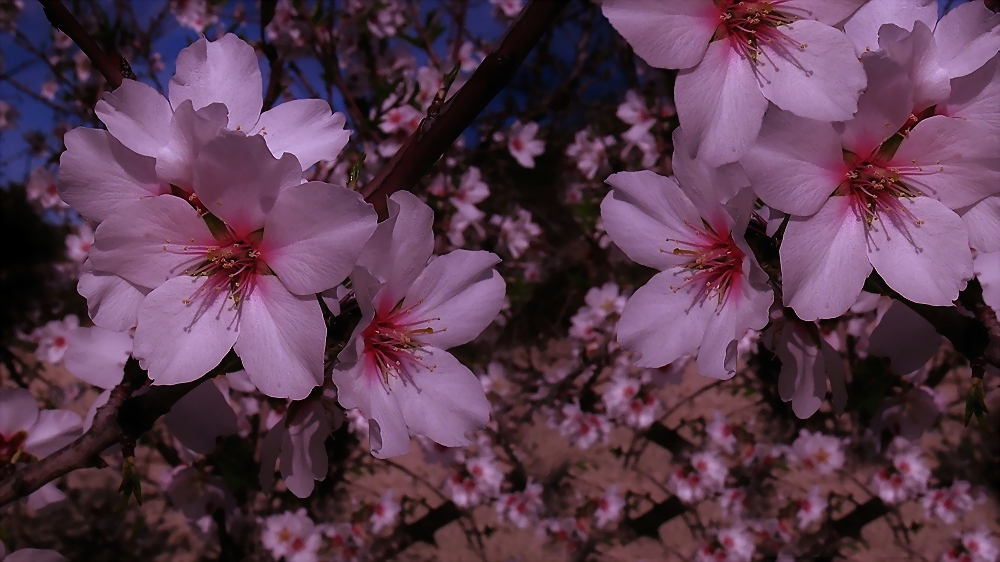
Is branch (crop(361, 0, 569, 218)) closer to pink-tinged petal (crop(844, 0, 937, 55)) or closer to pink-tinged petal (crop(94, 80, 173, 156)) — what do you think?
pink-tinged petal (crop(94, 80, 173, 156))

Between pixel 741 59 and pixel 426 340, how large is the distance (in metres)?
0.49

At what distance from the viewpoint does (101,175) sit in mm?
555

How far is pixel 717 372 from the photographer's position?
2.07ft

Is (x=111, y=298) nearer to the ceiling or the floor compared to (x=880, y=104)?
nearer to the ceiling

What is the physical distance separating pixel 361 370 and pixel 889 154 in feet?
2.05

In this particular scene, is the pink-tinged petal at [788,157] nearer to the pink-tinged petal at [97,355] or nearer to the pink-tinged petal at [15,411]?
the pink-tinged petal at [97,355]

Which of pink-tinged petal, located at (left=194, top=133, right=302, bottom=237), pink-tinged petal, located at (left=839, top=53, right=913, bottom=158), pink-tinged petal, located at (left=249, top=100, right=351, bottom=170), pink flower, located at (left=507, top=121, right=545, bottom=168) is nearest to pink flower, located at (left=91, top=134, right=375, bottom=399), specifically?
pink-tinged petal, located at (left=194, top=133, right=302, bottom=237)

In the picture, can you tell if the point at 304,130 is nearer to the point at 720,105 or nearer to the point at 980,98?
the point at 720,105

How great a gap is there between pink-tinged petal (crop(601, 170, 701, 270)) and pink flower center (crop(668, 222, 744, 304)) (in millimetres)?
15

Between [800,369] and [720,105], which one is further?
[800,369]

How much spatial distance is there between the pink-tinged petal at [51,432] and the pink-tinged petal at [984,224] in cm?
134

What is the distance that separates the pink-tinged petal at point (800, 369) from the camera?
0.71 meters

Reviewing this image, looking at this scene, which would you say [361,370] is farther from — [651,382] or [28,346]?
[28,346]

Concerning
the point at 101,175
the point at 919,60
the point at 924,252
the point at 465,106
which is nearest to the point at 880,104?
the point at 919,60
